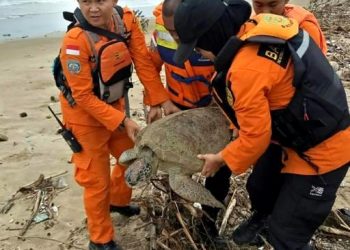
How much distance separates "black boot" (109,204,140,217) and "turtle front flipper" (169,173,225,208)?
3.82 feet

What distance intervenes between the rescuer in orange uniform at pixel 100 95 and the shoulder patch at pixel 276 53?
1.25 metres

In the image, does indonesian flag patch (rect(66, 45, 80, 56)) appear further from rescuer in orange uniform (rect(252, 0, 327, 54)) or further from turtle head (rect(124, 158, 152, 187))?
rescuer in orange uniform (rect(252, 0, 327, 54))

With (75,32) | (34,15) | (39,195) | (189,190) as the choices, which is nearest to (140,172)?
(189,190)

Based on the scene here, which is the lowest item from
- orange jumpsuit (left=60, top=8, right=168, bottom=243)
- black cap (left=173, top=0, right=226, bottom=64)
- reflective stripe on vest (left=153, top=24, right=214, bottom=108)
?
orange jumpsuit (left=60, top=8, right=168, bottom=243)

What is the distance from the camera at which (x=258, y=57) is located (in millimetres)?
2234

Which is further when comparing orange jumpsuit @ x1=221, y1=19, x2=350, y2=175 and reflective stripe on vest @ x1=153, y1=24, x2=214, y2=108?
reflective stripe on vest @ x1=153, y1=24, x2=214, y2=108

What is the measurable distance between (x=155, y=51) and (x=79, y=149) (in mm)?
903

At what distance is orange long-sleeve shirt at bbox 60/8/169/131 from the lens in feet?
10.1

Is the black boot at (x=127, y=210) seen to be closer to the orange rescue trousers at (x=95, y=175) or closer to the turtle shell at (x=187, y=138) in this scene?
the orange rescue trousers at (x=95, y=175)

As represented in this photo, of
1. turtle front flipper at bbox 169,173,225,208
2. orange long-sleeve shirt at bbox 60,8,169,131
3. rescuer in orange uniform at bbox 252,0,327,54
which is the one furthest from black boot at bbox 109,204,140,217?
rescuer in orange uniform at bbox 252,0,327,54

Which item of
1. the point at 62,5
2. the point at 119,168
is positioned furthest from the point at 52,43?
the point at 119,168

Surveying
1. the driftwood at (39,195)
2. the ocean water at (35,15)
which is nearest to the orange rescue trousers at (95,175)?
the driftwood at (39,195)

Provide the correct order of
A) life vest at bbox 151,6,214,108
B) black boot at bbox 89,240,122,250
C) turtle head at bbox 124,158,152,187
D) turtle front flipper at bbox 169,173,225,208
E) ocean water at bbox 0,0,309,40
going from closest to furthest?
turtle front flipper at bbox 169,173,225,208 → turtle head at bbox 124,158,152,187 → life vest at bbox 151,6,214,108 → black boot at bbox 89,240,122,250 → ocean water at bbox 0,0,309,40

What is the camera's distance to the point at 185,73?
3156mm
